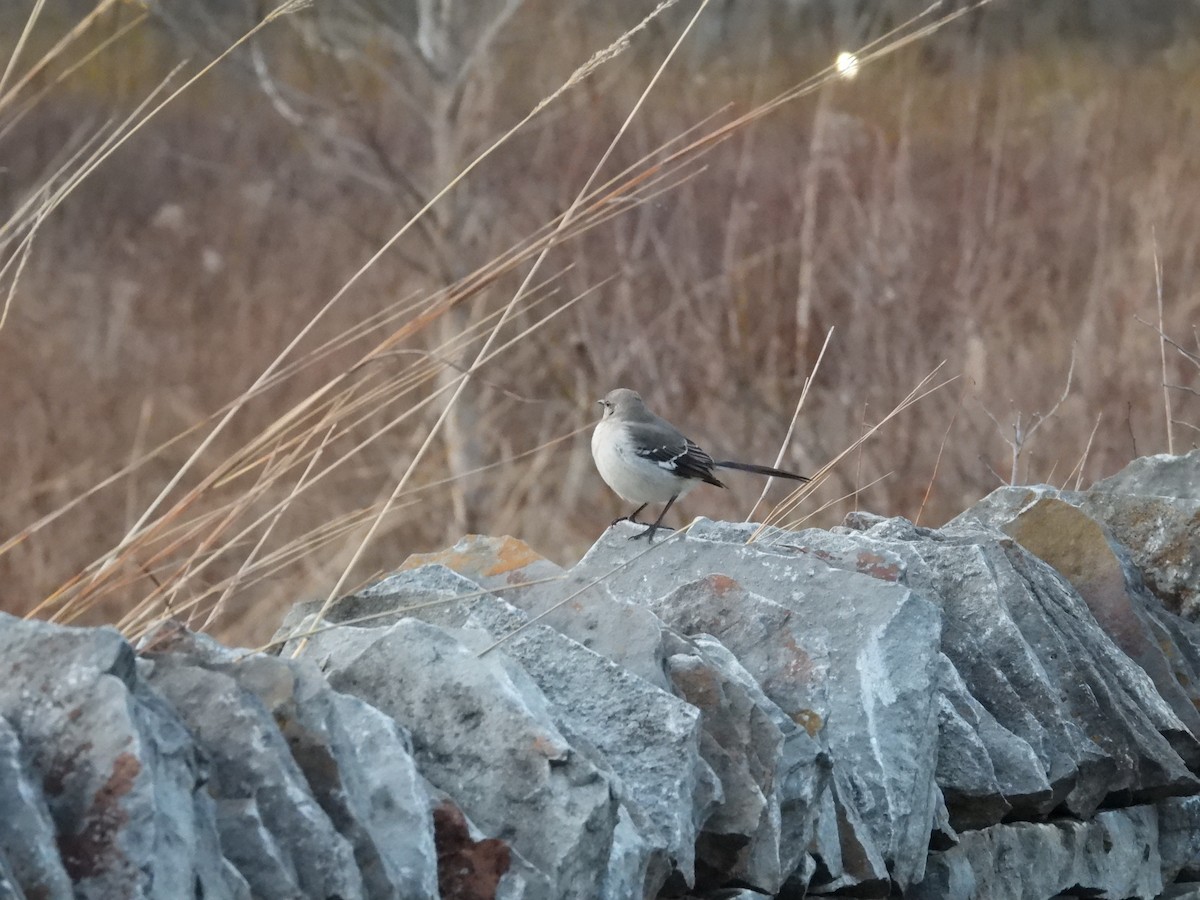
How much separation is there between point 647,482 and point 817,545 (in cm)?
244

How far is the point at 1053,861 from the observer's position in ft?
6.95

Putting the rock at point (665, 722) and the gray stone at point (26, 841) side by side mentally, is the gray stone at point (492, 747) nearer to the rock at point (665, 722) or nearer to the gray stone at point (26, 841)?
the rock at point (665, 722)

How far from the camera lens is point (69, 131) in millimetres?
11344

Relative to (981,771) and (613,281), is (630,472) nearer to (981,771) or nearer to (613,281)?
(981,771)

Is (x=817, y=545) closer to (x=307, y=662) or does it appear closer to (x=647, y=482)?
(x=307, y=662)

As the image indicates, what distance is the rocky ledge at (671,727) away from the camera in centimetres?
121

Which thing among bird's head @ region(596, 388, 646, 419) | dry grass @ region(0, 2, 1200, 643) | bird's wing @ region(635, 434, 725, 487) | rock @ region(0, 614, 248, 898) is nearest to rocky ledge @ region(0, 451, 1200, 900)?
rock @ region(0, 614, 248, 898)

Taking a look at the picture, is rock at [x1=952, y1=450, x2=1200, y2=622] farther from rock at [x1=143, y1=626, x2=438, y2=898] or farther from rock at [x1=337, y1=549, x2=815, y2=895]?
rock at [x1=143, y1=626, x2=438, y2=898]

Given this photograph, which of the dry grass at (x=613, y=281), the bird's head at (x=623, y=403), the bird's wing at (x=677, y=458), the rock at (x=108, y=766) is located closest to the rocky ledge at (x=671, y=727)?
the rock at (x=108, y=766)

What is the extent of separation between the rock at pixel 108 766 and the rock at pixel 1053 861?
100 cm

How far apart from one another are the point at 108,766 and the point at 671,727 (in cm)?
61

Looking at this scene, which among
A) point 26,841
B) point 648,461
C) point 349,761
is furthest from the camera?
point 648,461

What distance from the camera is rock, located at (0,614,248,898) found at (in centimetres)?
113

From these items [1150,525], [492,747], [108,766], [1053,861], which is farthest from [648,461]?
[108,766]
